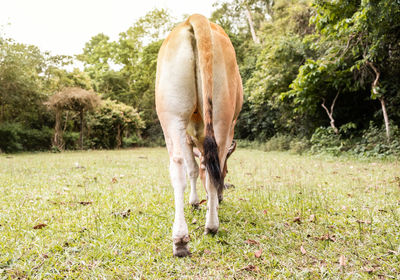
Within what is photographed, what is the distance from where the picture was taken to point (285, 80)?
12.7 meters

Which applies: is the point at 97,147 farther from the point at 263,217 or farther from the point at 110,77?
the point at 263,217

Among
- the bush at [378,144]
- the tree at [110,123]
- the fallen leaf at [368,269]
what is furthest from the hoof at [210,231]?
the tree at [110,123]

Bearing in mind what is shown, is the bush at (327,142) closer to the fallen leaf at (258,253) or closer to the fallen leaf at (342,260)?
the fallen leaf at (342,260)

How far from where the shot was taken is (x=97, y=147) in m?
19.5

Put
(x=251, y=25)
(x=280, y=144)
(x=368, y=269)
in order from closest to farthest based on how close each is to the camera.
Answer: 1. (x=368, y=269)
2. (x=280, y=144)
3. (x=251, y=25)

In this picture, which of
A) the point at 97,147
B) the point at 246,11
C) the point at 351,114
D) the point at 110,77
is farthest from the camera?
the point at 110,77

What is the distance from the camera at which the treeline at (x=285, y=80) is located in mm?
8289

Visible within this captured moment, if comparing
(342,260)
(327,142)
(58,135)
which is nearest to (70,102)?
(58,135)

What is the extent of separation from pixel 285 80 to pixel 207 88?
11598 millimetres

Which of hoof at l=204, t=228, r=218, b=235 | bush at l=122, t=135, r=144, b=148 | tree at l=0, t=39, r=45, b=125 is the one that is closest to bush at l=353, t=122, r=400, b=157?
hoof at l=204, t=228, r=218, b=235

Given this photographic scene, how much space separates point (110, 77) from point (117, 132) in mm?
7622

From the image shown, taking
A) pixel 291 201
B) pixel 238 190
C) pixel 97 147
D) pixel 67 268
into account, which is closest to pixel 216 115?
pixel 67 268

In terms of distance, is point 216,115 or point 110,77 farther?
point 110,77

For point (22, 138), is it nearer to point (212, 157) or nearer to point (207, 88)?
point (207, 88)
